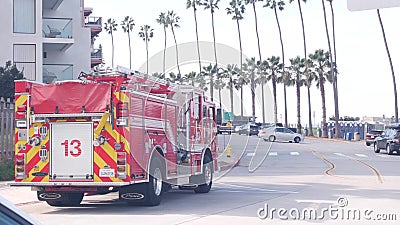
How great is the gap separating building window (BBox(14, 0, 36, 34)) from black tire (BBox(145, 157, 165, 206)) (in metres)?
27.1

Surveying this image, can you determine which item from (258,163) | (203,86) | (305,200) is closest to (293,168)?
(258,163)

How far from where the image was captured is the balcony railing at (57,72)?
41.9 meters

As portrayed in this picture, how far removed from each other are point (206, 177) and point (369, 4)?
13954mm

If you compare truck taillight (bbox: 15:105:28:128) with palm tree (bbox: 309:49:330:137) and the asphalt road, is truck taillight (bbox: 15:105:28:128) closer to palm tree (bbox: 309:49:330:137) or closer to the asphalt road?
the asphalt road

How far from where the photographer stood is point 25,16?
41094 mm

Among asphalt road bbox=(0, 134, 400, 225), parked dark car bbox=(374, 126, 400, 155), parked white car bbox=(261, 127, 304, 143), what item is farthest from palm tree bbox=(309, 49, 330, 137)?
asphalt road bbox=(0, 134, 400, 225)

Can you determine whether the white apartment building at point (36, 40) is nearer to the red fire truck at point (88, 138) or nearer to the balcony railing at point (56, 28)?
the balcony railing at point (56, 28)

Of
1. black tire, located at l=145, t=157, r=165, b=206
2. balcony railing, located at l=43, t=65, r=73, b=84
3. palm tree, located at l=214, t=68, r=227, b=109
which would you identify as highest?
balcony railing, located at l=43, t=65, r=73, b=84

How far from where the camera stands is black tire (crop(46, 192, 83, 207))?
15.9m

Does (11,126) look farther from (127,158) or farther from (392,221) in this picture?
(392,221)

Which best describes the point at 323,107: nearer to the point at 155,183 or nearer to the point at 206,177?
→ the point at 206,177

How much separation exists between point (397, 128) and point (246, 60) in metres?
24.2

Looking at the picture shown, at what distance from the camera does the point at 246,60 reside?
20.6 metres

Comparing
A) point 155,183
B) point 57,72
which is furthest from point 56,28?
point 155,183
